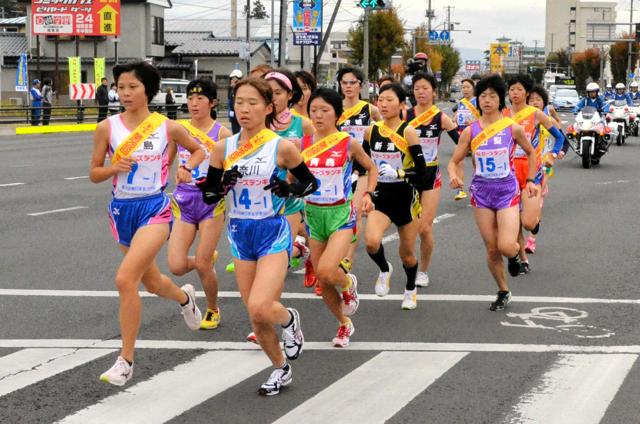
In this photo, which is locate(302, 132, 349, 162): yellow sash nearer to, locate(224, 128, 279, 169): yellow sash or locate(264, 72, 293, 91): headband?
locate(264, 72, 293, 91): headband

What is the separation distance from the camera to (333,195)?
7.98 meters

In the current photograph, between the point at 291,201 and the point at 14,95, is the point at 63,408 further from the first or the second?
the point at 14,95

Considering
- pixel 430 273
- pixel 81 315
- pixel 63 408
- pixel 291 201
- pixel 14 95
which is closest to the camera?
pixel 63 408

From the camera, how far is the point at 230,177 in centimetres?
638

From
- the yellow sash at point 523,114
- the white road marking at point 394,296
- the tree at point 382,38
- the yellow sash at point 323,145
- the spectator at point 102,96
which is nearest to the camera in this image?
the yellow sash at point 323,145

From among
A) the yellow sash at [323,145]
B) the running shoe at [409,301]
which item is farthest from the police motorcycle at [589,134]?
the yellow sash at [323,145]

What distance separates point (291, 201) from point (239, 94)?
80.1 inches

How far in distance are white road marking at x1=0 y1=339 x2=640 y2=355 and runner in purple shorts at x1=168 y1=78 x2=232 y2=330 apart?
1.99 ft

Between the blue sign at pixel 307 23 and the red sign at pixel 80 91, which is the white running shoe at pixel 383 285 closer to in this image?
the blue sign at pixel 307 23

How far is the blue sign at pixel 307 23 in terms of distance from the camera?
142 ft

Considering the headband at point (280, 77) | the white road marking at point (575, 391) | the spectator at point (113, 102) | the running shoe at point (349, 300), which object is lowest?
the white road marking at point (575, 391)

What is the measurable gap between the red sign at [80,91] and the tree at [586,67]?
121 meters

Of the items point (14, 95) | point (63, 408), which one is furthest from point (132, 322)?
point (14, 95)

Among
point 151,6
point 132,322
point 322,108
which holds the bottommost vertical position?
point 132,322
